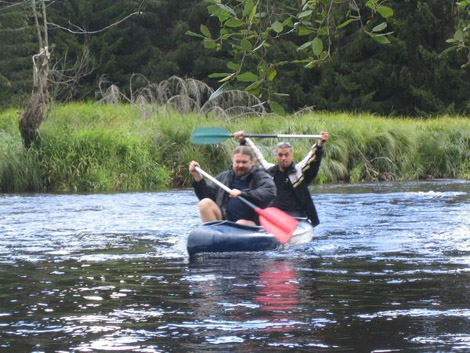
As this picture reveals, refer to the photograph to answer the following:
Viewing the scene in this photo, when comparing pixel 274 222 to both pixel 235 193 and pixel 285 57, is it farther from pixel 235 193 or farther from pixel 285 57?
pixel 285 57

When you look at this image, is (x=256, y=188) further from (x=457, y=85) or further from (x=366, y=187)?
(x=457, y=85)

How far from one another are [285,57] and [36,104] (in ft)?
59.6

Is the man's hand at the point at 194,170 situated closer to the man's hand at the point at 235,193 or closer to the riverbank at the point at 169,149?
the man's hand at the point at 235,193

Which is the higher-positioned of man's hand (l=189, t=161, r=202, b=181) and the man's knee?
man's hand (l=189, t=161, r=202, b=181)

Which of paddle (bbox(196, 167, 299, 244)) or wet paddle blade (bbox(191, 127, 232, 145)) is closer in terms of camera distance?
paddle (bbox(196, 167, 299, 244))

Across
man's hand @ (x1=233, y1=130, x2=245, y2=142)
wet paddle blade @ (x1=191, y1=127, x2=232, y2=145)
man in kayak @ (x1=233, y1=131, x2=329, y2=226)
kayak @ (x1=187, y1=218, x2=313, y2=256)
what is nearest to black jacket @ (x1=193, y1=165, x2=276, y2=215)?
kayak @ (x1=187, y1=218, x2=313, y2=256)

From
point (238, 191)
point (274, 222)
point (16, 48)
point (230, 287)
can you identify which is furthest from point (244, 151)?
point (16, 48)

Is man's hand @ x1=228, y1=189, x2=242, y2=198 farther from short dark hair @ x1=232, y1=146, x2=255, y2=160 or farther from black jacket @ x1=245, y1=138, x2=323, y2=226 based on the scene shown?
black jacket @ x1=245, y1=138, x2=323, y2=226

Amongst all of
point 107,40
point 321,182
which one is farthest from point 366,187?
point 107,40

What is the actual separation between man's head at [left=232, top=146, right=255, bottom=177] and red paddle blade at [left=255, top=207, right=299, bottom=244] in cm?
51

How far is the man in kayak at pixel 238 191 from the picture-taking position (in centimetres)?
1077

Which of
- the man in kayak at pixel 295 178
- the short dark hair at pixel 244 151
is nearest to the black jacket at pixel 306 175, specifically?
the man in kayak at pixel 295 178

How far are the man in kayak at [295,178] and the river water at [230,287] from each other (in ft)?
1.41

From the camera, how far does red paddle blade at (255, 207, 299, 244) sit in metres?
10.6
